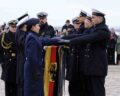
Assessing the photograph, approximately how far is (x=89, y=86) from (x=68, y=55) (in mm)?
855

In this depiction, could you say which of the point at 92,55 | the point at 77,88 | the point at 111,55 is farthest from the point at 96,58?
the point at 111,55

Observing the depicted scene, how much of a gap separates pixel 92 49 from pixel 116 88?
19.0 ft

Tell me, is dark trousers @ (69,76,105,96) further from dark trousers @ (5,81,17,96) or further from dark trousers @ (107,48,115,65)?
dark trousers @ (107,48,115,65)

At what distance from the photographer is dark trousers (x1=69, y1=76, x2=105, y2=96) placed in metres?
10.1

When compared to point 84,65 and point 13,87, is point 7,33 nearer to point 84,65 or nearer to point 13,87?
point 13,87

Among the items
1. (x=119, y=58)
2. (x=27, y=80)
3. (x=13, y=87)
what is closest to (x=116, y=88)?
(x=13, y=87)

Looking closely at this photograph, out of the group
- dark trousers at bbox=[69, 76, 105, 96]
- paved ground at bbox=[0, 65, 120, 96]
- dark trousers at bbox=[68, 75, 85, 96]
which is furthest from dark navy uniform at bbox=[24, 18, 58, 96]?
paved ground at bbox=[0, 65, 120, 96]

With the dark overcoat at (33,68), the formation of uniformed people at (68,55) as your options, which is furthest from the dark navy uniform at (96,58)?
the dark overcoat at (33,68)

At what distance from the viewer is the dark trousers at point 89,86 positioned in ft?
33.2

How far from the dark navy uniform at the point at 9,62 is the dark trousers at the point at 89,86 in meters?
1.34

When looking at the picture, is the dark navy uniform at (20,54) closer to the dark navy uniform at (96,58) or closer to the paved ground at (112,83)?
the dark navy uniform at (96,58)

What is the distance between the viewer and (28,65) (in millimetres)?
9094

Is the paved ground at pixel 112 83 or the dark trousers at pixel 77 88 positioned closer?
the dark trousers at pixel 77 88

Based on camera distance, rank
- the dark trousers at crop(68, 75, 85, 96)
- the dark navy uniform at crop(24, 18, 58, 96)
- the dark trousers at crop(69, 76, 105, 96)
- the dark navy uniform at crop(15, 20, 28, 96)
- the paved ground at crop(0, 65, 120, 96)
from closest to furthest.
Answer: the dark navy uniform at crop(24, 18, 58, 96) < the dark trousers at crop(69, 76, 105, 96) < the dark navy uniform at crop(15, 20, 28, 96) < the dark trousers at crop(68, 75, 85, 96) < the paved ground at crop(0, 65, 120, 96)
